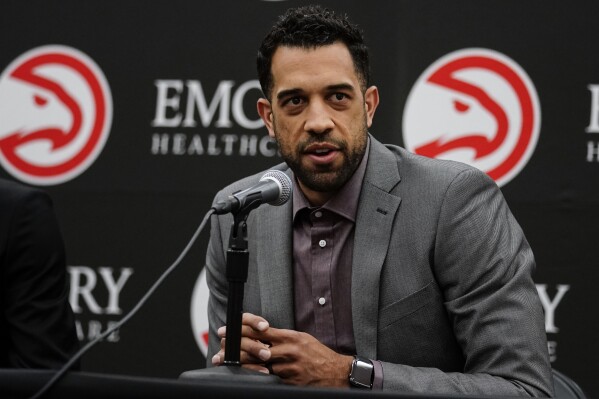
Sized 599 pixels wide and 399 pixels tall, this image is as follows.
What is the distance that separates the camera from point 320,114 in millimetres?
2029

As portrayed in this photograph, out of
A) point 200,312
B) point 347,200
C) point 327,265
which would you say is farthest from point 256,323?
point 200,312

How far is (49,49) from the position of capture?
127 inches

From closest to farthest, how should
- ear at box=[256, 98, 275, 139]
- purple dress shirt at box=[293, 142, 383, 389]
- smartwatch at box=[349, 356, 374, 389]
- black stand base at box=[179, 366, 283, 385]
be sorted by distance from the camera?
black stand base at box=[179, 366, 283, 385], smartwatch at box=[349, 356, 374, 389], purple dress shirt at box=[293, 142, 383, 389], ear at box=[256, 98, 275, 139]

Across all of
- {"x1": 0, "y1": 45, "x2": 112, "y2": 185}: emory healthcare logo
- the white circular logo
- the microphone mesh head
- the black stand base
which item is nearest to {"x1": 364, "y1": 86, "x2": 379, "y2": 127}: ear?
the microphone mesh head

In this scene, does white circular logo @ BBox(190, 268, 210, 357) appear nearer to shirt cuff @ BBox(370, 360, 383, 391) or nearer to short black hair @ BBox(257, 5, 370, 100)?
short black hair @ BBox(257, 5, 370, 100)

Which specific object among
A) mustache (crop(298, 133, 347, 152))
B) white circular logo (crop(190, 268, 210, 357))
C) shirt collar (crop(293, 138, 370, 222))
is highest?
mustache (crop(298, 133, 347, 152))

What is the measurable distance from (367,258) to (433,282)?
0.53 ft

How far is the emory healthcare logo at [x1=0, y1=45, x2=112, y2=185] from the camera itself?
319 cm

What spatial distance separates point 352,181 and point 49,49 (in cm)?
153

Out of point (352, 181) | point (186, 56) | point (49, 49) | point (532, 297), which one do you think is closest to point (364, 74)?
Result: point (352, 181)

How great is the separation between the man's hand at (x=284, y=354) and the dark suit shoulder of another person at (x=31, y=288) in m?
0.34

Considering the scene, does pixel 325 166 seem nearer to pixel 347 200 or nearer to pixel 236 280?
pixel 347 200

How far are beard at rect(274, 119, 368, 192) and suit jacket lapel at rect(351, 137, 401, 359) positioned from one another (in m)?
0.08

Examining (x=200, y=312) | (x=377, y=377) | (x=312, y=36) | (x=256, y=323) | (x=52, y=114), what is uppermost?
(x=312, y=36)
